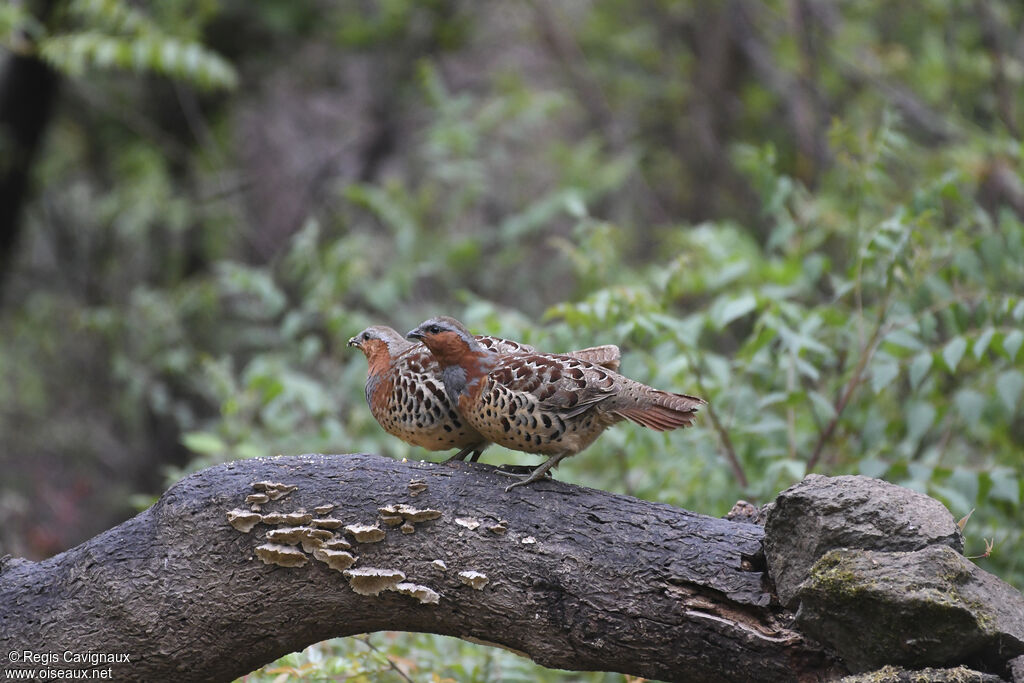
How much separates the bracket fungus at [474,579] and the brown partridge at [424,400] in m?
0.64

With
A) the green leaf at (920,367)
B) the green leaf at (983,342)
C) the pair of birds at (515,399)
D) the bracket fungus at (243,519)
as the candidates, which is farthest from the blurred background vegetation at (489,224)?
the bracket fungus at (243,519)

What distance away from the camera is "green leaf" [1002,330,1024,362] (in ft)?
12.8

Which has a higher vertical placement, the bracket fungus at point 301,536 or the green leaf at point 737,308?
the green leaf at point 737,308

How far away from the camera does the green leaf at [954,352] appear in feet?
13.1

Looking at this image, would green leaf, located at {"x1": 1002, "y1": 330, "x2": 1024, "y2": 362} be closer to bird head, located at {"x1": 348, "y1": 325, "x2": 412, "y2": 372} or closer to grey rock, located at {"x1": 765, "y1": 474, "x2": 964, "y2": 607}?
grey rock, located at {"x1": 765, "y1": 474, "x2": 964, "y2": 607}

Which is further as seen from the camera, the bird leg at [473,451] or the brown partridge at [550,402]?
the bird leg at [473,451]

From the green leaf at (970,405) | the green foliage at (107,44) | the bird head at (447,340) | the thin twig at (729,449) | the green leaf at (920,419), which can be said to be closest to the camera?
the bird head at (447,340)

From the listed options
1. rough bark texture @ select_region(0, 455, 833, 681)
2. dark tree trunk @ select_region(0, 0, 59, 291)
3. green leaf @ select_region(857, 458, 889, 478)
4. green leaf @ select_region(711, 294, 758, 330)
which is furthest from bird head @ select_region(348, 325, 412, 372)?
dark tree trunk @ select_region(0, 0, 59, 291)

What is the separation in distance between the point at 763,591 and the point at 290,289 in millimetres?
7331

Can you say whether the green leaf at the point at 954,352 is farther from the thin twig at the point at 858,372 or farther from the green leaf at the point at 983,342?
the thin twig at the point at 858,372

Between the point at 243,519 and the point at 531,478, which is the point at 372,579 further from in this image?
the point at 531,478

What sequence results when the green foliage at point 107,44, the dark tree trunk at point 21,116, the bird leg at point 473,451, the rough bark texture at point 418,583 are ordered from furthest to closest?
the dark tree trunk at point 21,116 → the green foliage at point 107,44 → the bird leg at point 473,451 → the rough bark texture at point 418,583

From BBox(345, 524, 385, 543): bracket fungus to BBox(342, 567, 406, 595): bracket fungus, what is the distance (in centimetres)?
9

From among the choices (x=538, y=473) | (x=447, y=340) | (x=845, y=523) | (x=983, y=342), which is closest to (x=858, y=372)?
(x=983, y=342)
